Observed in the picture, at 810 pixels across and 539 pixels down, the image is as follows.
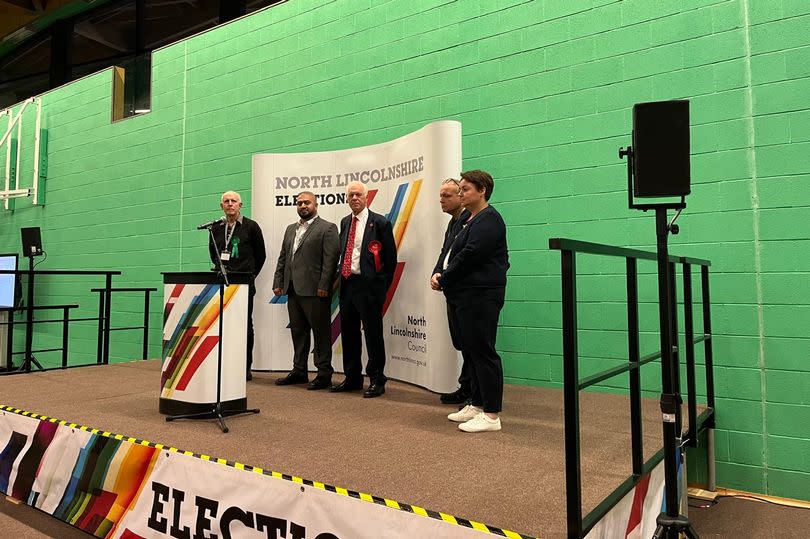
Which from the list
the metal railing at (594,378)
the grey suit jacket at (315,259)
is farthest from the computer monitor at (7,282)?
the metal railing at (594,378)

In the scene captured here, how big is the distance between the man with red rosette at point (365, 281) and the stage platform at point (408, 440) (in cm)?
19

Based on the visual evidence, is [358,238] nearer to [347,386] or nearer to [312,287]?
[312,287]

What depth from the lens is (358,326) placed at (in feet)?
11.7

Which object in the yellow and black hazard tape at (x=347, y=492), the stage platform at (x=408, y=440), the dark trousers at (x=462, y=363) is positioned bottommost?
the stage platform at (x=408, y=440)

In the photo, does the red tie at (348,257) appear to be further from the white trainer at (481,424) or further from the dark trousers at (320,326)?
the white trainer at (481,424)

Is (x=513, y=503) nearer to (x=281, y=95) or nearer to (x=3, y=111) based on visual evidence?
(x=281, y=95)

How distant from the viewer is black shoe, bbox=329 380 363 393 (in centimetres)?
349

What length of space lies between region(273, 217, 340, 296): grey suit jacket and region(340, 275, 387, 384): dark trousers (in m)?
0.16

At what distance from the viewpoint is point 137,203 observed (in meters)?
5.98

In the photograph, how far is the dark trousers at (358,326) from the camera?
340 centimetres

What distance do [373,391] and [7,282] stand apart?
5.62 m

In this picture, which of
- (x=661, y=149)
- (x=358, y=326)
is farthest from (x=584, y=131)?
(x=358, y=326)

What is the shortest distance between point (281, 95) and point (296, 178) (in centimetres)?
101

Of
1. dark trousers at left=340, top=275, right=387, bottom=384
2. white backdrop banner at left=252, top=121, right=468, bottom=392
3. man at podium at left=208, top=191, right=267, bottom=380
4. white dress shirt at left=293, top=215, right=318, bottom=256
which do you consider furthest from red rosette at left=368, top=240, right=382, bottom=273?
man at podium at left=208, top=191, right=267, bottom=380
